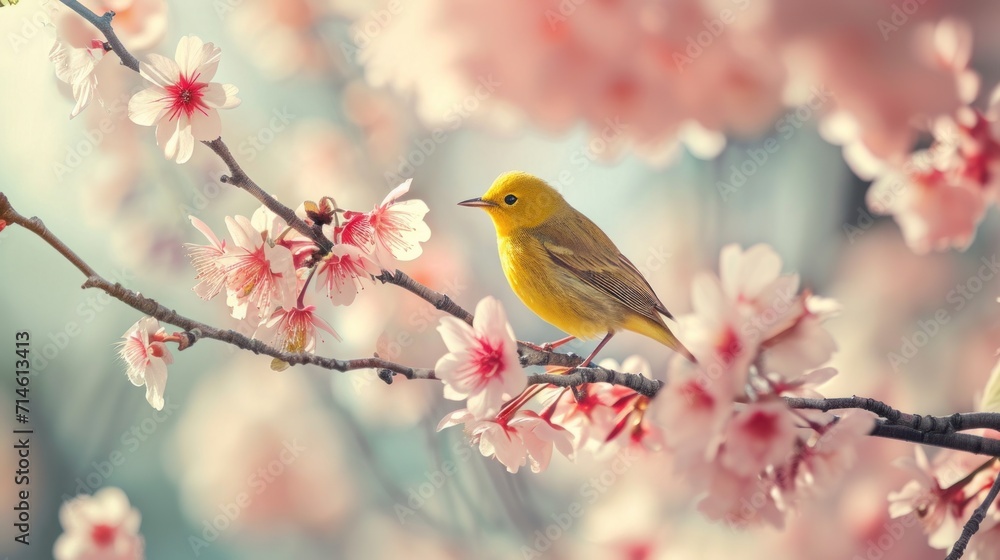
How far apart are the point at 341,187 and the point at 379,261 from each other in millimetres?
658

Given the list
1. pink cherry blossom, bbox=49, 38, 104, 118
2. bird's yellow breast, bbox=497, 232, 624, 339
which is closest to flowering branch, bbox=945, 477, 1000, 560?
bird's yellow breast, bbox=497, 232, 624, 339

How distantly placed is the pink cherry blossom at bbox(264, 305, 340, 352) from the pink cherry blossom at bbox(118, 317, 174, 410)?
0.22 ft

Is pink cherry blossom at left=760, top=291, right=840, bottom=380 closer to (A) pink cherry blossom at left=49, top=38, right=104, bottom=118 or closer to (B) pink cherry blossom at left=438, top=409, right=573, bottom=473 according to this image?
(B) pink cherry blossom at left=438, top=409, right=573, bottom=473

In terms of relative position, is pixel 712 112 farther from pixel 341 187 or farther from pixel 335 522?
pixel 335 522

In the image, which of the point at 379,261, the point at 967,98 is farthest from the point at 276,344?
the point at 967,98

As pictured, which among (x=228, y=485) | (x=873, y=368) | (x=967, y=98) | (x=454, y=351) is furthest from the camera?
(x=228, y=485)

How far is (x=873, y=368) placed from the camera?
1.04 m

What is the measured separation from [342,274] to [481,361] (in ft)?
0.38

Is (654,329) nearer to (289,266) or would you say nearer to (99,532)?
(289,266)

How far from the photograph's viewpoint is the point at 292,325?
19.8 inches

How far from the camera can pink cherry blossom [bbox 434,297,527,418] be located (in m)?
0.43

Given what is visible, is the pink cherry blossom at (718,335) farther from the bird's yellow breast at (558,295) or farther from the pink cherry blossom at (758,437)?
the bird's yellow breast at (558,295)

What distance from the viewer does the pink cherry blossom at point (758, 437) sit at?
39cm

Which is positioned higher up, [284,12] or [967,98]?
[284,12]
